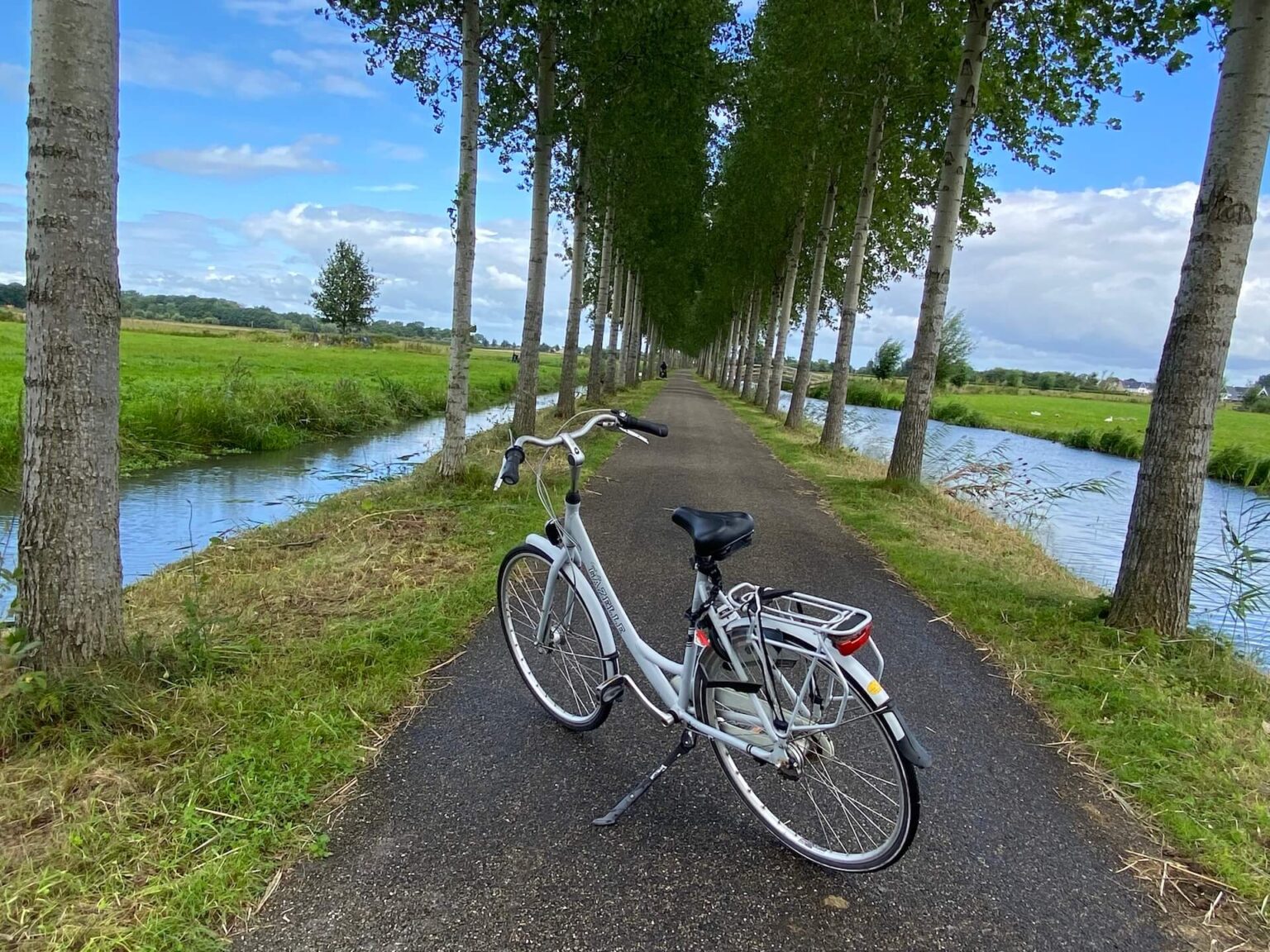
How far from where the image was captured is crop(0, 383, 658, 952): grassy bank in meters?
2.13

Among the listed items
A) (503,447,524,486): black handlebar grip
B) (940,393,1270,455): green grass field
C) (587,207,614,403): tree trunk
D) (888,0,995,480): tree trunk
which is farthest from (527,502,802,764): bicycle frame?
(940,393,1270,455): green grass field

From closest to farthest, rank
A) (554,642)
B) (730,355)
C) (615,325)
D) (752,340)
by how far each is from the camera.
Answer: (554,642) → (615,325) → (752,340) → (730,355)

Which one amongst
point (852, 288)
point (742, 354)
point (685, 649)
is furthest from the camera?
point (742, 354)

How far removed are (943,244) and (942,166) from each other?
249cm

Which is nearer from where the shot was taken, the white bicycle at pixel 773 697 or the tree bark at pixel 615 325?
the white bicycle at pixel 773 697

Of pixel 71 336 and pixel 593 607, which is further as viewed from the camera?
pixel 593 607

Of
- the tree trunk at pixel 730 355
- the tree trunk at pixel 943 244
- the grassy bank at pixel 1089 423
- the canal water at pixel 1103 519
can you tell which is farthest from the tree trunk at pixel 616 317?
the tree trunk at pixel 943 244

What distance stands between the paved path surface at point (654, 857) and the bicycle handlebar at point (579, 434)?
1307mm

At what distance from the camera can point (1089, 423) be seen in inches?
1362

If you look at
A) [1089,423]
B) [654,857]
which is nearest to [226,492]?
[654,857]

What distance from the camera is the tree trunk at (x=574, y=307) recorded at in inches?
579

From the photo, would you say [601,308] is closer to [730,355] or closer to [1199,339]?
[1199,339]

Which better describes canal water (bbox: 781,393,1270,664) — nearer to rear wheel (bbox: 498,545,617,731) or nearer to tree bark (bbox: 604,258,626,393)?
rear wheel (bbox: 498,545,617,731)

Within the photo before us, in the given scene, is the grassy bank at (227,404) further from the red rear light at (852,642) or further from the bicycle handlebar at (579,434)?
the red rear light at (852,642)
